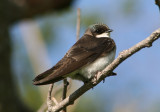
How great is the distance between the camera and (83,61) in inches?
147

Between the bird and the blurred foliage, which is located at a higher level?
the bird

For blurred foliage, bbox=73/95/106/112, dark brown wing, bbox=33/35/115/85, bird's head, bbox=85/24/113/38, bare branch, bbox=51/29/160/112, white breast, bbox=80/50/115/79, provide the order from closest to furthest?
bare branch, bbox=51/29/160/112
dark brown wing, bbox=33/35/115/85
white breast, bbox=80/50/115/79
bird's head, bbox=85/24/113/38
blurred foliage, bbox=73/95/106/112

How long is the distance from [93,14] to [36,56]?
1.81m

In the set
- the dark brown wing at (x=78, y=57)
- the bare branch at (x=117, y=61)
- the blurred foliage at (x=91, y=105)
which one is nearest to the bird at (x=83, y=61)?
the dark brown wing at (x=78, y=57)

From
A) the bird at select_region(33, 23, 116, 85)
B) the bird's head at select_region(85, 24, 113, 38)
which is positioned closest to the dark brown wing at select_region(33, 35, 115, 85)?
the bird at select_region(33, 23, 116, 85)

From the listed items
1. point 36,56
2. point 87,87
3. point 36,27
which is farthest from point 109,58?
point 36,27

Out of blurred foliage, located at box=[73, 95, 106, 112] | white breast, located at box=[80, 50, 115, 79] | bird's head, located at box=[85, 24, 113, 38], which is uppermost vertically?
bird's head, located at box=[85, 24, 113, 38]

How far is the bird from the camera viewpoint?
3364mm

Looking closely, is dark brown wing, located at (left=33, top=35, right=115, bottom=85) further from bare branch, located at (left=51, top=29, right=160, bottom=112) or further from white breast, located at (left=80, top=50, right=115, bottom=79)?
bare branch, located at (left=51, top=29, right=160, bottom=112)

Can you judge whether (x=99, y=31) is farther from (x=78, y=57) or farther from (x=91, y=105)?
(x=91, y=105)

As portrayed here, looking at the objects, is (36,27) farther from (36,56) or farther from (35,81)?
(35,81)

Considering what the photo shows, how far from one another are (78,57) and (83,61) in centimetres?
7

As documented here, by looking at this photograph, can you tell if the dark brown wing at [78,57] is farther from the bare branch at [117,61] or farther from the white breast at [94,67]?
the bare branch at [117,61]

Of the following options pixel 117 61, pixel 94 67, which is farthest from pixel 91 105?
pixel 117 61
